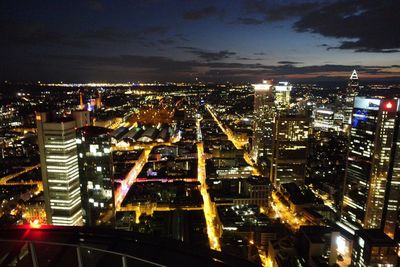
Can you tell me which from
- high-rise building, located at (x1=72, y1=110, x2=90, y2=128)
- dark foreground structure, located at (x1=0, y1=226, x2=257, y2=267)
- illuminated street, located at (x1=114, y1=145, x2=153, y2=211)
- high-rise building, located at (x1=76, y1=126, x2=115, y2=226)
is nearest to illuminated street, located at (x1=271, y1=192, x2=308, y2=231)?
illuminated street, located at (x1=114, y1=145, x2=153, y2=211)

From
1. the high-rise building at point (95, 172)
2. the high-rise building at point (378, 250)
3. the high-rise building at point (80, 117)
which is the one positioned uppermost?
the high-rise building at point (80, 117)

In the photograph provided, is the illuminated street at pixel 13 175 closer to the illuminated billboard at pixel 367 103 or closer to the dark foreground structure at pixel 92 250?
the dark foreground structure at pixel 92 250

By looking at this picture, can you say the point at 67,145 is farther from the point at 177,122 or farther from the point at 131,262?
the point at 177,122

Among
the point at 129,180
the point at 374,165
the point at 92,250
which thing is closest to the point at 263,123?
the point at 129,180

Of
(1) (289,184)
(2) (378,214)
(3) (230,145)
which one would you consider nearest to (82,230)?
(2) (378,214)

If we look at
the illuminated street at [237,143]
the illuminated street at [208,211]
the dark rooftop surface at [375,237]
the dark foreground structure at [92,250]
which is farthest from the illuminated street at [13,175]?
the dark foreground structure at [92,250]

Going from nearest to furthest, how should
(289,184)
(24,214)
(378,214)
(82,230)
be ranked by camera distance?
(82,230)
(378,214)
(24,214)
(289,184)

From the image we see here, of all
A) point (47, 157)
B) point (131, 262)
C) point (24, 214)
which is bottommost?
point (24, 214)
